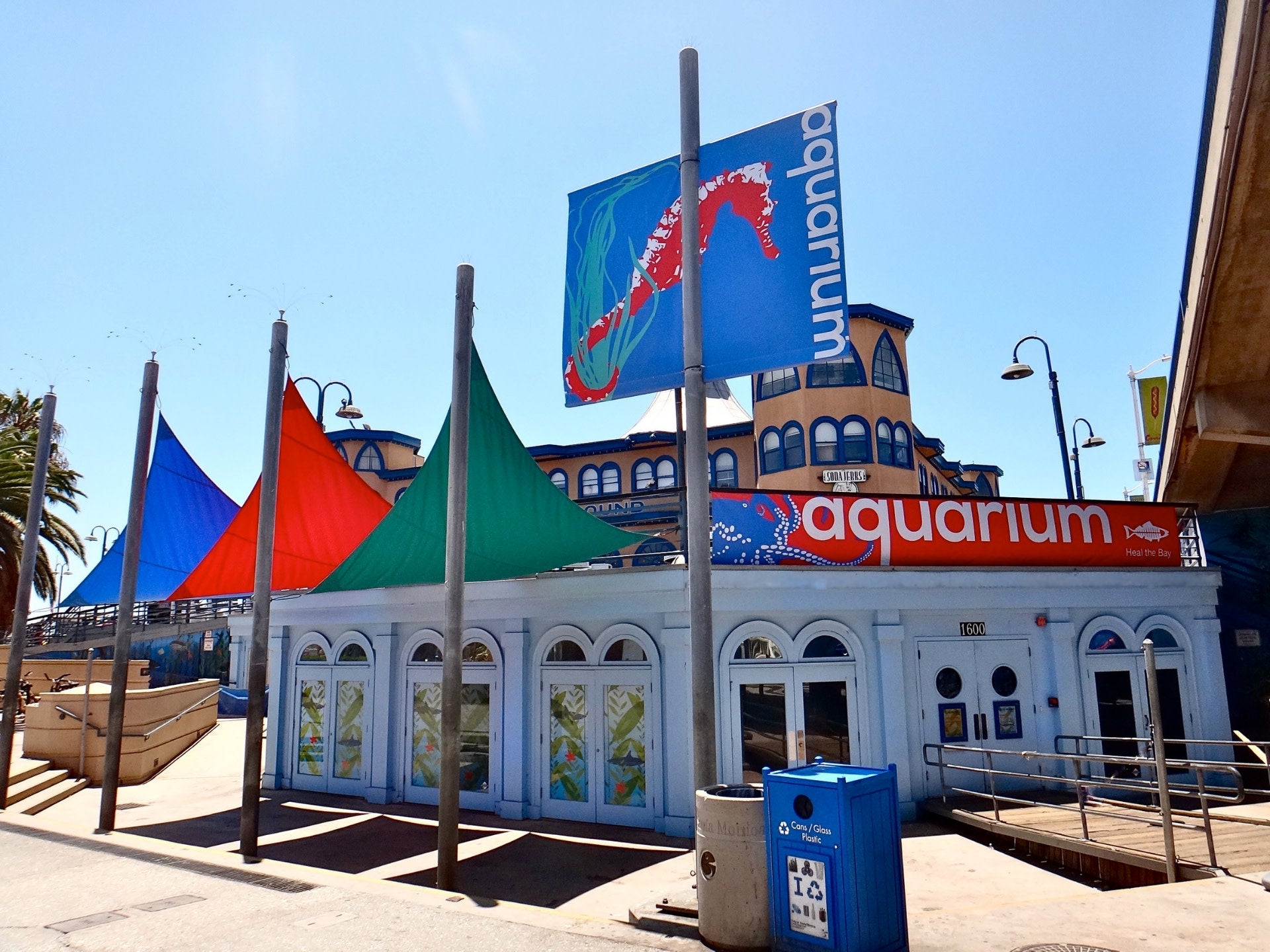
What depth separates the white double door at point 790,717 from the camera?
12609mm

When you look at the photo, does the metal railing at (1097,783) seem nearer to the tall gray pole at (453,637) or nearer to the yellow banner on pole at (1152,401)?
the tall gray pole at (453,637)

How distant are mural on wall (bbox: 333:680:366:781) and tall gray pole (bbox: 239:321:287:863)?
9.57 feet

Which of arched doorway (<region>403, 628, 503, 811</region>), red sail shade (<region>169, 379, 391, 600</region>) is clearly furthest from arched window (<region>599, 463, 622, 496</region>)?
arched doorway (<region>403, 628, 503, 811</region>)

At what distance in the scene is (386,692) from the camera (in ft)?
50.5

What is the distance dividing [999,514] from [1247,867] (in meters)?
6.36

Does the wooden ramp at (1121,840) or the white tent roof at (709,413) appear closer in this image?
the wooden ramp at (1121,840)

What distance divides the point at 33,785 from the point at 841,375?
24.5 m

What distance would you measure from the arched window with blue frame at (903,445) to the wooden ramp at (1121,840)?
1787 cm

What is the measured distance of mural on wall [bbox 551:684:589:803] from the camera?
1346 centimetres

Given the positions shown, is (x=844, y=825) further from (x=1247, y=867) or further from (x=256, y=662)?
A: (x=256, y=662)

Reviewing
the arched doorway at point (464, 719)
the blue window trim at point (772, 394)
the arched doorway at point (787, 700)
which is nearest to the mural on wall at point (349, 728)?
the arched doorway at point (464, 719)

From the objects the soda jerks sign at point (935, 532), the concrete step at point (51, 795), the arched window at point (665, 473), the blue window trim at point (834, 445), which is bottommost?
the concrete step at point (51, 795)

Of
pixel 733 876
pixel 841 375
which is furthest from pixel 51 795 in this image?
pixel 841 375

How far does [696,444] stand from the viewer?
855 centimetres
